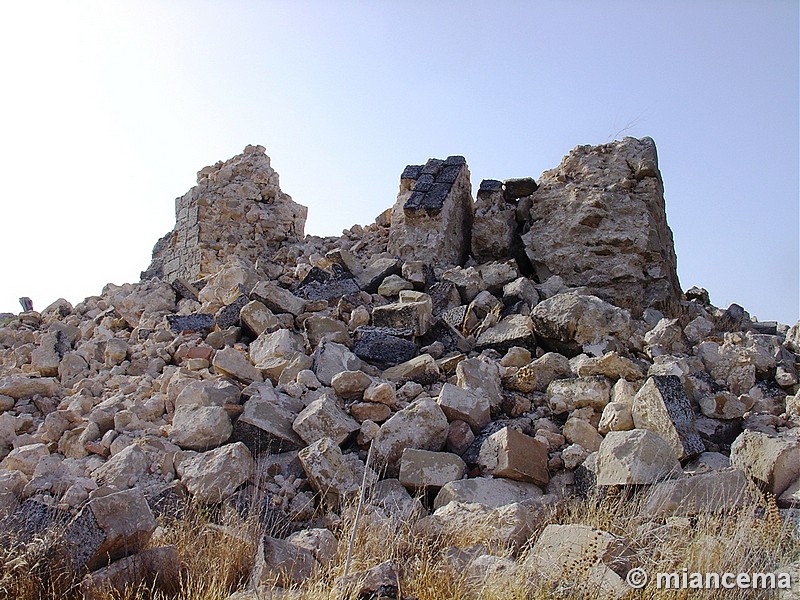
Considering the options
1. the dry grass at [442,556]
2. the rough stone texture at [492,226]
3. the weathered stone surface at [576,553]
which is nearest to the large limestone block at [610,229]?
the rough stone texture at [492,226]

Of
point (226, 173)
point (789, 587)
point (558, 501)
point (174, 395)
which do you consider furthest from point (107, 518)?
point (226, 173)

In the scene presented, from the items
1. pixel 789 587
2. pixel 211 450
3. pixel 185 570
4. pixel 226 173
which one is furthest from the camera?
pixel 226 173

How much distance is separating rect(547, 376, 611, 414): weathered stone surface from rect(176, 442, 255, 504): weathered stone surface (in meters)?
1.90

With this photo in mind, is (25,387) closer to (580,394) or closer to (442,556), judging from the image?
(442,556)

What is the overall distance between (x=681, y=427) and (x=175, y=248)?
683cm

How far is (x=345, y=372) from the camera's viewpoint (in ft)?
14.3

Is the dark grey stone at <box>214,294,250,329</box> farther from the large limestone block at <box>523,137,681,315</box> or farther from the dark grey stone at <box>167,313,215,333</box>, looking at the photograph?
the large limestone block at <box>523,137,681,315</box>

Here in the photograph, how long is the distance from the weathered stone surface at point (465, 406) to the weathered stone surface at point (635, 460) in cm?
74

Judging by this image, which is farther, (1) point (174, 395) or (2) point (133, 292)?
(2) point (133, 292)

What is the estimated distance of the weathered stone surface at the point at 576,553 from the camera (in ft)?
8.34

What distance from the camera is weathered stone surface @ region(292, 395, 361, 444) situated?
3.88 m

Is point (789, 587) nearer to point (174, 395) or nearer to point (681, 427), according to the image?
point (681, 427)

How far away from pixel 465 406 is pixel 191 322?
2677 mm

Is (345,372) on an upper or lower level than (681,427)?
upper
